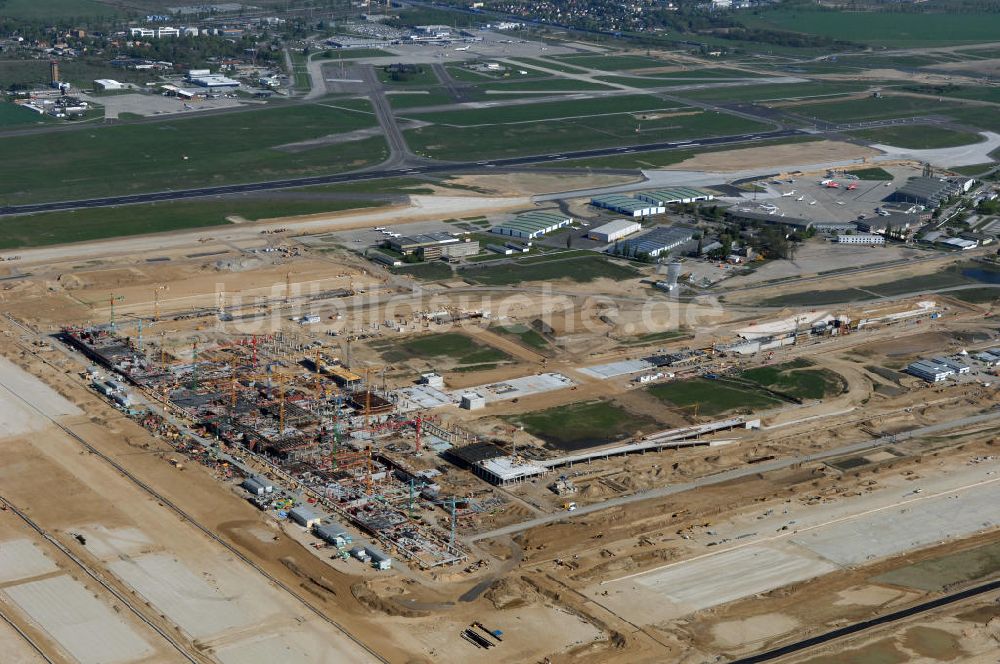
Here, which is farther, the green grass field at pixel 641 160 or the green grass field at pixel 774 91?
the green grass field at pixel 774 91

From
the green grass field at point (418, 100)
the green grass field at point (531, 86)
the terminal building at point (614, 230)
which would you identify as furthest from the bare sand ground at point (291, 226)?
the green grass field at point (531, 86)

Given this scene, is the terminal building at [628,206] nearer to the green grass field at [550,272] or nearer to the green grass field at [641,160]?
the green grass field at [550,272]

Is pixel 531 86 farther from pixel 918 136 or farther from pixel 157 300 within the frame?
pixel 157 300

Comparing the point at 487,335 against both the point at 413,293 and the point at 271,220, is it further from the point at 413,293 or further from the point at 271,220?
the point at 271,220

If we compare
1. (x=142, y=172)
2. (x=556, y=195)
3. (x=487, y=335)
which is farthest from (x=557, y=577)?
(x=142, y=172)

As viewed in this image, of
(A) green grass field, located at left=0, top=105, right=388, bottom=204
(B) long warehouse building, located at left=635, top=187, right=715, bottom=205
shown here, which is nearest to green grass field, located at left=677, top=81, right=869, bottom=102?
(A) green grass field, located at left=0, top=105, right=388, bottom=204

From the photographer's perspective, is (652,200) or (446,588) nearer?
(446,588)

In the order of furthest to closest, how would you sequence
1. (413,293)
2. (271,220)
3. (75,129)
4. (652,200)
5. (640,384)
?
(75,129) → (652,200) → (271,220) → (413,293) → (640,384)
